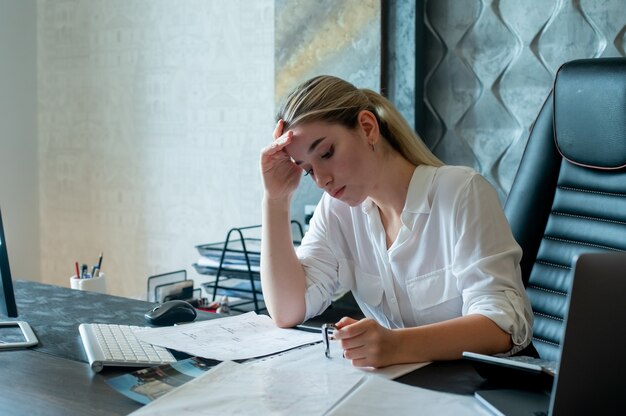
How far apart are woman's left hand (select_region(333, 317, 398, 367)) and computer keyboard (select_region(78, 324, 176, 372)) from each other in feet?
0.94

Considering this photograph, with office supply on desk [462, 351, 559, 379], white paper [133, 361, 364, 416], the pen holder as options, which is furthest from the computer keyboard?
the pen holder

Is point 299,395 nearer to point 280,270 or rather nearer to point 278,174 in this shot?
point 280,270

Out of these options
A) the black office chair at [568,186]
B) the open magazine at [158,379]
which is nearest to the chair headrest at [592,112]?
the black office chair at [568,186]

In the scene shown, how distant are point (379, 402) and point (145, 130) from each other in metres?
2.02

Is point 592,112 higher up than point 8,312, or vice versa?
point 592,112

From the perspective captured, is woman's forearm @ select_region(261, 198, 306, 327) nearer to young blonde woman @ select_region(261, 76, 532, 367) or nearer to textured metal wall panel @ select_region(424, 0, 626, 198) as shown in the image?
young blonde woman @ select_region(261, 76, 532, 367)

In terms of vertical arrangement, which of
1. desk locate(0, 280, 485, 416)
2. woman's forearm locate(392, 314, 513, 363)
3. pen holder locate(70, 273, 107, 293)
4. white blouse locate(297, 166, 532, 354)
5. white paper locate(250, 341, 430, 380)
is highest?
white blouse locate(297, 166, 532, 354)

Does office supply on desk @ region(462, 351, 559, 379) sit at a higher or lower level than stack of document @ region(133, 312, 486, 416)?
higher

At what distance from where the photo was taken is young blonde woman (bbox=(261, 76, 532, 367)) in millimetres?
1402

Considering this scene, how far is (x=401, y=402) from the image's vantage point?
1047 millimetres

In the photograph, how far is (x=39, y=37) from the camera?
3.12m

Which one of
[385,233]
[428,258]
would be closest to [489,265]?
[428,258]

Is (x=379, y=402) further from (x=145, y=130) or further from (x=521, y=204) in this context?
(x=145, y=130)

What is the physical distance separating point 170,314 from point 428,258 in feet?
1.71
